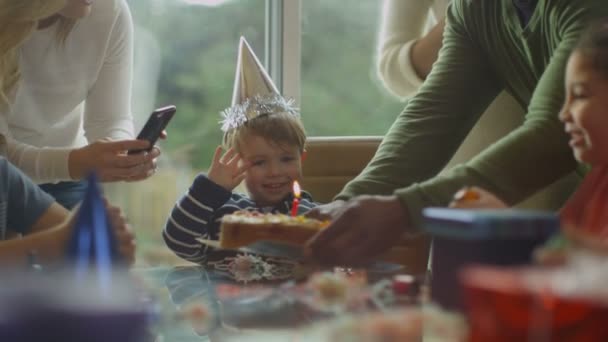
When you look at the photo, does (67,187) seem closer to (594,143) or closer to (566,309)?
(594,143)

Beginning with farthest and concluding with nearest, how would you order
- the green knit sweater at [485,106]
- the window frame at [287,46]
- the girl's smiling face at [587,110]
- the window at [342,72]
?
1. the window at [342,72]
2. the window frame at [287,46]
3. the green knit sweater at [485,106]
4. the girl's smiling face at [587,110]

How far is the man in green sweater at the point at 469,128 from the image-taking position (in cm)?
106

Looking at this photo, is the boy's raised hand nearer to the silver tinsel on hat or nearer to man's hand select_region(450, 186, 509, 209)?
the silver tinsel on hat

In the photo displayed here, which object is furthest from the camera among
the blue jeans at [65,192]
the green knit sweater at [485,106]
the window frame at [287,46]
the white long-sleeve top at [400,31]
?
the window frame at [287,46]

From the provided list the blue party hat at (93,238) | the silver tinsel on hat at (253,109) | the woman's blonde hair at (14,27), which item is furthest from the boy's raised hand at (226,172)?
the blue party hat at (93,238)

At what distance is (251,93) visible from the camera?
2098 millimetres

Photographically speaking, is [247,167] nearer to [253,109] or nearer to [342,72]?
[253,109]

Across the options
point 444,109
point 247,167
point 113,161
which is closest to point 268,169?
point 247,167

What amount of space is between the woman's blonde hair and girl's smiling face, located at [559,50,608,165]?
124 centimetres

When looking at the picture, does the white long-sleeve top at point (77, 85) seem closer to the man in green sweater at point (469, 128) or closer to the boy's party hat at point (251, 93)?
the boy's party hat at point (251, 93)

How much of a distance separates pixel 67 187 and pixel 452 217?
148 cm

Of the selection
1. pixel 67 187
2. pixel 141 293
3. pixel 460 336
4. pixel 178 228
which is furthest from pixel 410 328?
pixel 67 187

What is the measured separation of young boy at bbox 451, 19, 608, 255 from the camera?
0.99 m

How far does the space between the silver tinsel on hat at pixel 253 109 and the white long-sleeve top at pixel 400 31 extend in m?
0.36
